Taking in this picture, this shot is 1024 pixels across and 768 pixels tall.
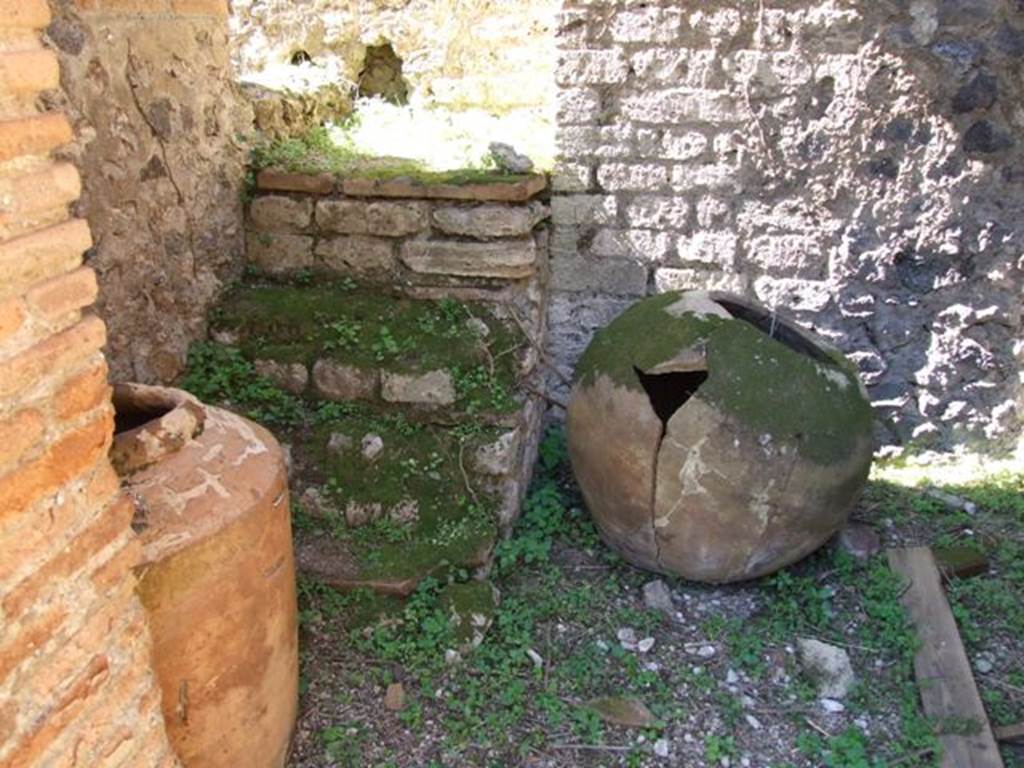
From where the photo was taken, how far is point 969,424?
4109 mm

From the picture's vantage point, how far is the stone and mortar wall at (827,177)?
3650 millimetres

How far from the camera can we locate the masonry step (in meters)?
3.43

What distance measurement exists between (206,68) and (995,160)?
3251mm

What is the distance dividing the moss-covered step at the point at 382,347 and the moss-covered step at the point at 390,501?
0.42ft

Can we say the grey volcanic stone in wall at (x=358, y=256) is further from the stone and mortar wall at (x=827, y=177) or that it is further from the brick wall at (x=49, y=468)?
the brick wall at (x=49, y=468)

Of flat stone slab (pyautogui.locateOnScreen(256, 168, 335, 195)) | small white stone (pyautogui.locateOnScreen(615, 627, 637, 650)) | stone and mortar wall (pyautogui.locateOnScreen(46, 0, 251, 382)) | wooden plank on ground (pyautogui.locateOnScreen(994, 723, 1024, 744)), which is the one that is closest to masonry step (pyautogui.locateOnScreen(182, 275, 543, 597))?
stone and mortar wall (pyautogui.locateOnScreen(46, 0, 251, 382))

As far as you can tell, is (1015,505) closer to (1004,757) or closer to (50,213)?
(1004,757)

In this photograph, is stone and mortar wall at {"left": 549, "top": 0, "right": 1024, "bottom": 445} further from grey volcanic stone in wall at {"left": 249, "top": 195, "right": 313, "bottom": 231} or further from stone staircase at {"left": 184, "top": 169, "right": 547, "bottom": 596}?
grey volcanic stone in wall at {"left": 249, "top": 195, "right": 313, "bottom": 231}

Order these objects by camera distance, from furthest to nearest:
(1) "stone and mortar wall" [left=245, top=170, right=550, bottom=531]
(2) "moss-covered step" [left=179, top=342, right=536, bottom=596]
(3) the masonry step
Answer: (1) "stone and mortar wall" [left=245, top=170, right=550, bottom=531] < (3) the masonry step < (2) "moss-covered step" [left=179, top=342, right=536, bottom=596]

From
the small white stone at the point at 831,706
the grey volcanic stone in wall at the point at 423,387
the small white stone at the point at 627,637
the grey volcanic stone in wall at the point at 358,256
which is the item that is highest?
the grey volcanic stone in wall at the point at 358,256

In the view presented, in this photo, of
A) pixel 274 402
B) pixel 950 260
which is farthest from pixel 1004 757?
pixel 274 402

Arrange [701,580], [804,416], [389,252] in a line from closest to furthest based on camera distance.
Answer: [804,416] < [701,580] < [389,252]

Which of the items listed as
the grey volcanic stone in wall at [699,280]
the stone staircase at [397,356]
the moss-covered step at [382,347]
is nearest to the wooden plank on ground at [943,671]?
the grey volcanic stone in wall at [699,280]

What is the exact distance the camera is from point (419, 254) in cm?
382
